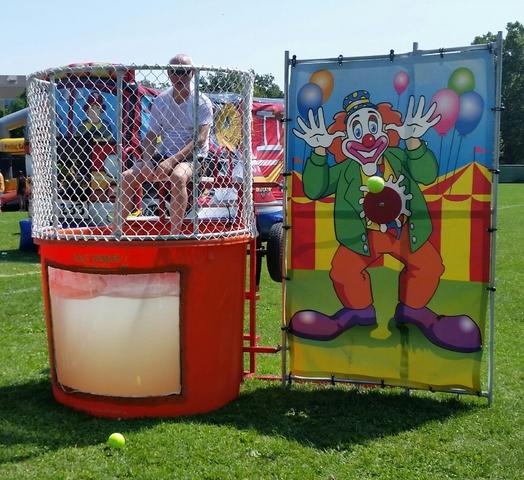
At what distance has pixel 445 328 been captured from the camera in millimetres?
5516

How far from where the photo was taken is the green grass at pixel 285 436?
442 centimetres

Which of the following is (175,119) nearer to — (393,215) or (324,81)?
(324,81)

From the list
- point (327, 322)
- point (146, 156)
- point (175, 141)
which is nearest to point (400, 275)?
point (327, 322)

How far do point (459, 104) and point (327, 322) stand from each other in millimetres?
1987

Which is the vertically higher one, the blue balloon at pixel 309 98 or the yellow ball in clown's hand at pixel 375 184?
the blue balloon at pixel 309 98

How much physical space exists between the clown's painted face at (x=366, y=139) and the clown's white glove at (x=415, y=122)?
118 mm

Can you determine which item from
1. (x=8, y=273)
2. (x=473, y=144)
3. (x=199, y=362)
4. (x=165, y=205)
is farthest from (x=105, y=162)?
(x=8, y=273)

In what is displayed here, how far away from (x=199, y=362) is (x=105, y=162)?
6.18 ft

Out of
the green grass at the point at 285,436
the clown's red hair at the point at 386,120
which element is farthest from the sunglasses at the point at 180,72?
the green grass at the point at 285,436

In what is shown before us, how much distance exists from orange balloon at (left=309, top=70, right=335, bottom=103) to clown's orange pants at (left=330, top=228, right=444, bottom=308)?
1138 millimetres

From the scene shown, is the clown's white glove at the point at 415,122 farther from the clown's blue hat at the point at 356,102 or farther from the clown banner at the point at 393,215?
the clown's blue hat at the point at 356,102

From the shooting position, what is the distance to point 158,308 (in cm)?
517

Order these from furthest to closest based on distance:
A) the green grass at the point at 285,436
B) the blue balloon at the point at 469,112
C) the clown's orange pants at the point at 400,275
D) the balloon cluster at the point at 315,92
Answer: the balloon cluster at the point at 315,92 → the clown's orange pants at the point at 400,275 → the blue balloon at the point at 469,112 → the green grass at the point at 285,436

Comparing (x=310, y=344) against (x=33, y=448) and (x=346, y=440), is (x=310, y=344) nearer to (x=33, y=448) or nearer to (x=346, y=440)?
(x=346, y=440)
